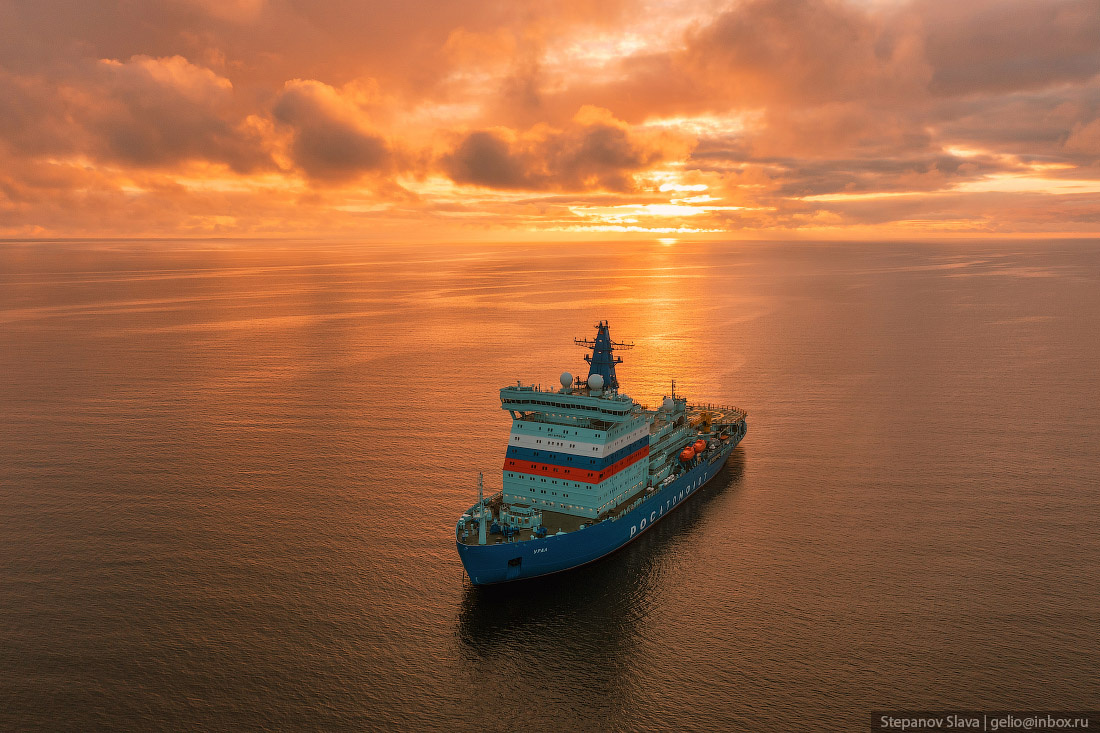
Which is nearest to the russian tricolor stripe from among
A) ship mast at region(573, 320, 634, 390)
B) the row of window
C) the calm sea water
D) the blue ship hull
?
the blue ship hull

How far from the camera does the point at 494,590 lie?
40.5m

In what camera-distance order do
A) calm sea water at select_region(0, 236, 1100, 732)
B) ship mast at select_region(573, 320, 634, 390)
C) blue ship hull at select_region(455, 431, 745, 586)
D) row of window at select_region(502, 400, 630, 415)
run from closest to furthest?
calm sea water at select_region(0, 236, 1100, 732) → blue ship hull at select_region(455, 431, 745, 586) → row of window at select_region(502, 400, 630, 415) → ship mast at select_region(573, 320, 634, 390)

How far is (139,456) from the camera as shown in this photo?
59.8 metres

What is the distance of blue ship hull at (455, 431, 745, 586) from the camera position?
39.5 meters

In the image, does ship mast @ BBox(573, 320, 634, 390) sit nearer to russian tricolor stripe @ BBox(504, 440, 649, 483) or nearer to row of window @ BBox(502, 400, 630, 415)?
row of window @ BBox(502, 400, 630, 415)

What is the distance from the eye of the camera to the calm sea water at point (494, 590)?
30766 mm

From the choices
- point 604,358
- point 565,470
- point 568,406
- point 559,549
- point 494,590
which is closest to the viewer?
point 494,590

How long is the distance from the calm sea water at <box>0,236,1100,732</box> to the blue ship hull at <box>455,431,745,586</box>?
1205mm

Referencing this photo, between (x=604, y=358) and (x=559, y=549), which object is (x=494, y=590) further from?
(x=604, y=358)

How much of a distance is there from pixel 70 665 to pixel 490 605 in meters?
21.7

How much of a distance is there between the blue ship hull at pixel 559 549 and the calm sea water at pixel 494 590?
3.95 ft

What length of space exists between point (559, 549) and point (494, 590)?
16.1 ft

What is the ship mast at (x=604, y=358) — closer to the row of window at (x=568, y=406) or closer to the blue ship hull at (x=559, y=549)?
the row of window at (x=568, y=406)

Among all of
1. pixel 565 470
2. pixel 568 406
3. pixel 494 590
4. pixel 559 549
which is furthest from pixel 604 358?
pixel 494 590
